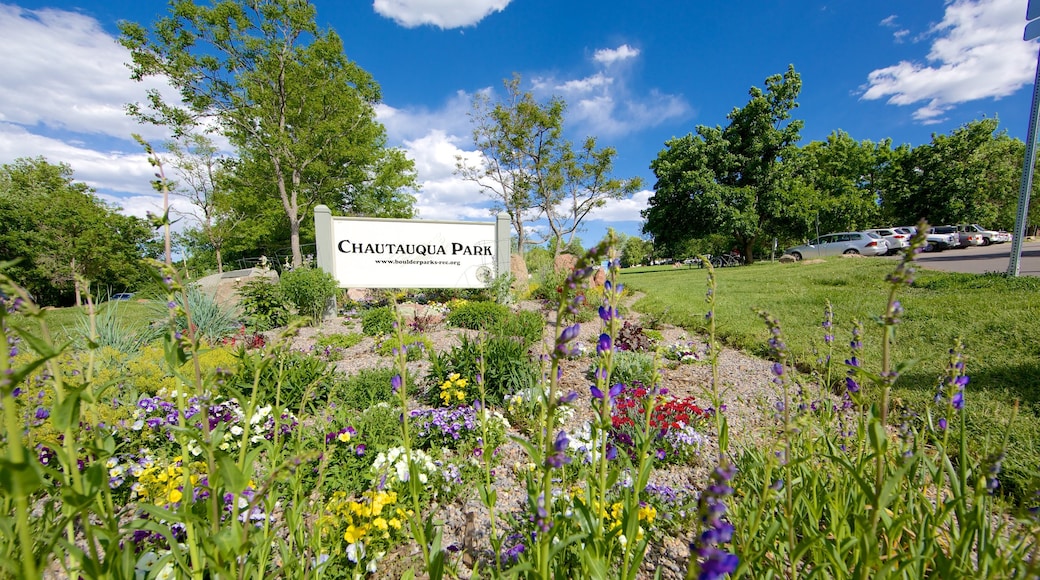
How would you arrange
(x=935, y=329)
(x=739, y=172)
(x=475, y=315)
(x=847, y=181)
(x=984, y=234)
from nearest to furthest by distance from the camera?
(x=935, y=329)
(x=475, y=315)
(x=739, y=172)
(x=984, y=234)
(x=847, y=181)

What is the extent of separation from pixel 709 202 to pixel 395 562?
73.4 ft

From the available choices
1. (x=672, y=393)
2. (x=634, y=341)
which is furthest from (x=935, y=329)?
(x=672, y=393)

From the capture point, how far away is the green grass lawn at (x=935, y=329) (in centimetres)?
276

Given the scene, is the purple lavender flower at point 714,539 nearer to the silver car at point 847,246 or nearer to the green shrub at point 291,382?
the green shrub at point 291,382

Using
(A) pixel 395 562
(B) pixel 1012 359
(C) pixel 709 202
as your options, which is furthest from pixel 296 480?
(C) pixel 709 202

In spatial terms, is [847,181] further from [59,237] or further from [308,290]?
[59,237]

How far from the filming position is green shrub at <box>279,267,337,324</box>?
724cm

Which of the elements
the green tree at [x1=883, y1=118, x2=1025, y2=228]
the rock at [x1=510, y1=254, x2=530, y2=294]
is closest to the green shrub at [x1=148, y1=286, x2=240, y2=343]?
the rock at [x1=510, y1=254, x2=530, y2=294]

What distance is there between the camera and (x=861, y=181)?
3050 cm

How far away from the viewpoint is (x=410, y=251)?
28.7 ft

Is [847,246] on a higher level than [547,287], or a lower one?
higher

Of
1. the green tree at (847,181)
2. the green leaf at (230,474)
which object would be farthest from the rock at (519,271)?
the green tree at (847,181)

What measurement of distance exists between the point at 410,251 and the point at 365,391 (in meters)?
5.54

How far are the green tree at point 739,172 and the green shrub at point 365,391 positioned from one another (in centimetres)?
2095
